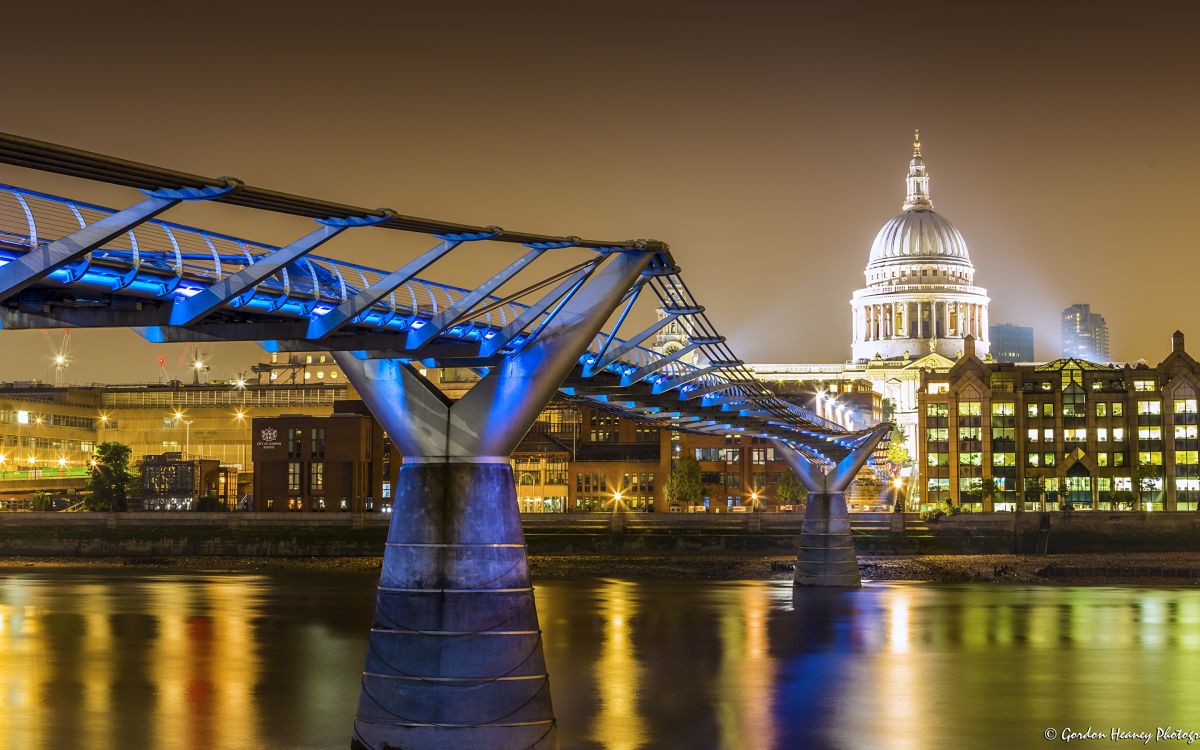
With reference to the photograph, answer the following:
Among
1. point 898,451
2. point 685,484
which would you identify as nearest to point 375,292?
point 685,484

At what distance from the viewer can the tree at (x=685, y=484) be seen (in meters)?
144

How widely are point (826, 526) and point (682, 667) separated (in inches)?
1582

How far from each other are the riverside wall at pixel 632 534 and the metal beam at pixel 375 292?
292ft

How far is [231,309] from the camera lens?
93.0 feet

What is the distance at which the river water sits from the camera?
39.9 metres

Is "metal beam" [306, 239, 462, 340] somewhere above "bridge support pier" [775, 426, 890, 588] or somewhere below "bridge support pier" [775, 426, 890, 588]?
above

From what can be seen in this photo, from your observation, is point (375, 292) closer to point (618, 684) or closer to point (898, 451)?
point (618, 684)

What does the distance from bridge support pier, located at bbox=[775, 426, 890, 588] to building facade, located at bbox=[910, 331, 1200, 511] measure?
60189 millimetres

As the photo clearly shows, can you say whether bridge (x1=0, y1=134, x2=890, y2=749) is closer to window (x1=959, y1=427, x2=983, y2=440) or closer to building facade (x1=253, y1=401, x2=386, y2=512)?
building facade (x1=253, y1=401, x2=386, y2=512)

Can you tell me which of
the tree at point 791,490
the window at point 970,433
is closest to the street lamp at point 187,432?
the tree at point 791,490

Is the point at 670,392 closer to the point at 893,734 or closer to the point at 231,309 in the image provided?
the point at 893,734

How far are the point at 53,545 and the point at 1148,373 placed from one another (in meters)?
99.6

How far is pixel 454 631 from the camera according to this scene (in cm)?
3078

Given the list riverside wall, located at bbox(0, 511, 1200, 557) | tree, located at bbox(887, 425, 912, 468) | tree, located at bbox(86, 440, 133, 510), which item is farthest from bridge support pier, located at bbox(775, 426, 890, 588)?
tree, located at bbox(887, 425, 912, 468)
